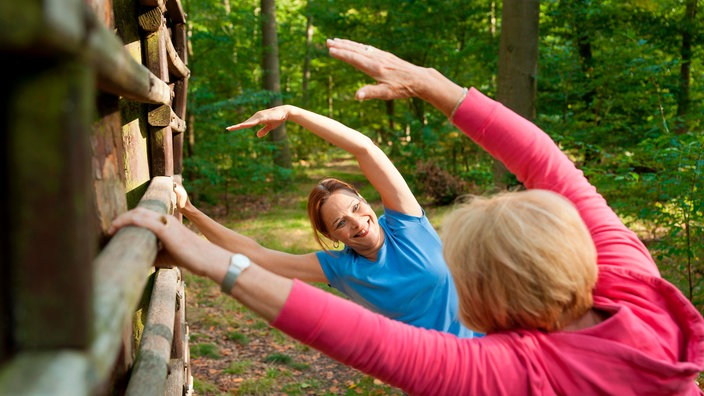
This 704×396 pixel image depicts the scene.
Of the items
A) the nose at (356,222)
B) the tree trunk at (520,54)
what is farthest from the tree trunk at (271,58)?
the nose at (356,222)

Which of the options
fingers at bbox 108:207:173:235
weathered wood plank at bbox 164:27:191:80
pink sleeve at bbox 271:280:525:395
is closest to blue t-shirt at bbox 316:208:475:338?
pink sleeve at bbox 271:280:525:395

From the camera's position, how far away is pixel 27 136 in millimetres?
797

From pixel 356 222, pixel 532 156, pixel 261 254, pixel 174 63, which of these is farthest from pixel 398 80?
pixel 174 63

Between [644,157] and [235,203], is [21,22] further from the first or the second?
[235,203]

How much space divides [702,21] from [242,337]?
8.09m

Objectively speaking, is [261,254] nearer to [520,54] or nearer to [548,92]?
[520,54]

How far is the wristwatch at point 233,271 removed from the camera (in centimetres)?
140

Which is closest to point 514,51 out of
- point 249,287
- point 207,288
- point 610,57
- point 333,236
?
point 610,57

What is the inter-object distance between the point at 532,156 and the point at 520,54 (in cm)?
684

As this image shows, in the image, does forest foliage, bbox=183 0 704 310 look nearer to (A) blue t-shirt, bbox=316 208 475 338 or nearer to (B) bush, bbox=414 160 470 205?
(B) bush, bbox=414 160 470 205

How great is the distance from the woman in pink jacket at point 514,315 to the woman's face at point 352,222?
979 millimetres

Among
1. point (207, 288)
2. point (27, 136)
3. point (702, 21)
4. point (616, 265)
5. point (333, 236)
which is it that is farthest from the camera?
point (702, 21)

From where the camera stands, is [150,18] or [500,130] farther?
[150,18]

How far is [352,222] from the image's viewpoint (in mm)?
2643
